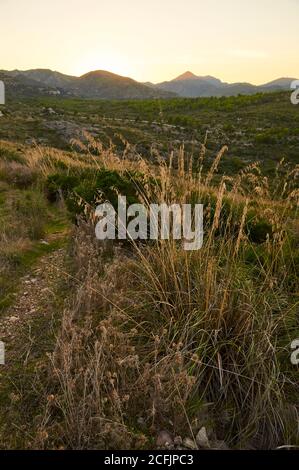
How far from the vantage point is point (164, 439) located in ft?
7.61

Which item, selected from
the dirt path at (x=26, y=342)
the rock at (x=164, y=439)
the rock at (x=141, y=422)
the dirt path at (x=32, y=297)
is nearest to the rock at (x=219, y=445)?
the rock at (x=164, y=439)

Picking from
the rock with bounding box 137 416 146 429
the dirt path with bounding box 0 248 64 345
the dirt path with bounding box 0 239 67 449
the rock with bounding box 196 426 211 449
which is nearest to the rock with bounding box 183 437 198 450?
the rock with bounding box 196 426 211 449

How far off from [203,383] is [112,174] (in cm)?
328

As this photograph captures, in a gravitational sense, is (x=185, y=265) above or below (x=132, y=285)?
above

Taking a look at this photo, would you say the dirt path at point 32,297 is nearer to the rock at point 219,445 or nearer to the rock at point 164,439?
the rock at point 164,439

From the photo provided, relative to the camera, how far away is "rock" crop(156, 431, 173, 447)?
7.50 ft

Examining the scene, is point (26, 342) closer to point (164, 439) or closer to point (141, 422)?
point (141, 422)

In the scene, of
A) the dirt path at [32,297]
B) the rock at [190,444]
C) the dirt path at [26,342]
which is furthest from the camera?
the dirt path at [32,297]

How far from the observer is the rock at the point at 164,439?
229 cm

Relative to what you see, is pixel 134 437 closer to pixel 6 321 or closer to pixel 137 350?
pixel 137 350

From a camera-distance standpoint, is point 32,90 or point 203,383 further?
point 32,90

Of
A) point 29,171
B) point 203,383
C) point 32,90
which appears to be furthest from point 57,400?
point 32,90

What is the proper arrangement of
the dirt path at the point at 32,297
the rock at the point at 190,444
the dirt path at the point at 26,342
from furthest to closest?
the dirt path at the point at 32,297, the dirt path at the point at 26,342, the rock at the point at 190,444
